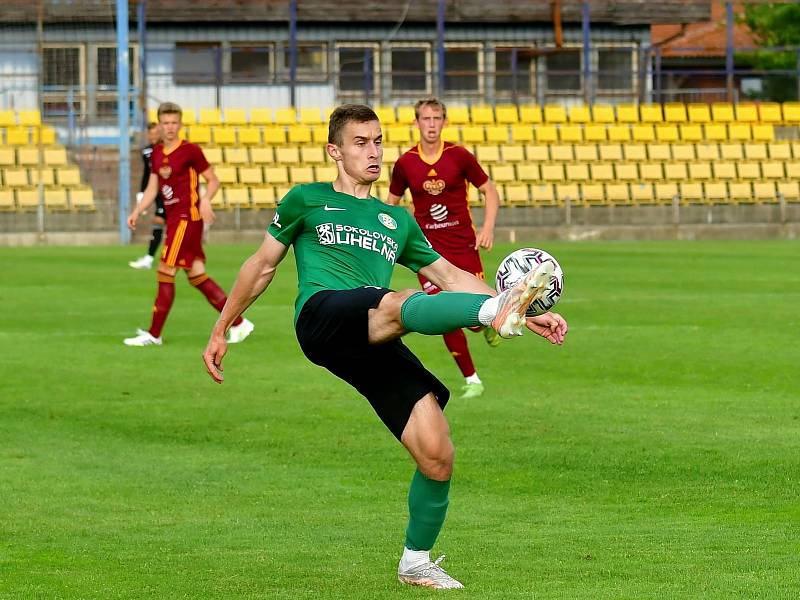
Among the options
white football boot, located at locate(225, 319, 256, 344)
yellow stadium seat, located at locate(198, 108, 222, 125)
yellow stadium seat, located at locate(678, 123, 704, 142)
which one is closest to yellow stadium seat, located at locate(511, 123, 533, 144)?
yellow stadium seat, located at locate(678, 123, 704, 142)

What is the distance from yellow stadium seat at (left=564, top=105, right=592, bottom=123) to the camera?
3931 cm

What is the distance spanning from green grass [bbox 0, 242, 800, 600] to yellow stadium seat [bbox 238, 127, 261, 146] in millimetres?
20150

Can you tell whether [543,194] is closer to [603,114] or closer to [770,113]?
[603,114]

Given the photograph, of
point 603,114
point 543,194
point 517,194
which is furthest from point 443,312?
point 603,114

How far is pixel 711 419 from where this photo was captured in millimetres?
10312

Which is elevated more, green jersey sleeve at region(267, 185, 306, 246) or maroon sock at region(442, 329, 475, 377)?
green jersey sleeve at region(267, 185, 306, 246)

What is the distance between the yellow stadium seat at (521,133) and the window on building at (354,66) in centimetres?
671

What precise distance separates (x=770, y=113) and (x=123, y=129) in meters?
18.2

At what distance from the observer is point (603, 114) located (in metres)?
39.8

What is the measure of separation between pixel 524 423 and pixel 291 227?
14.7 feet

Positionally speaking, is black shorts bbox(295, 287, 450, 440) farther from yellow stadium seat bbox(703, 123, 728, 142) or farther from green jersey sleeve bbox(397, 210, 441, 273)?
yellow stadium seat bbox(703, 123, 728, 142)

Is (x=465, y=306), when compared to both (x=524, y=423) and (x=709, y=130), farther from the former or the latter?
(x=709, y=130)

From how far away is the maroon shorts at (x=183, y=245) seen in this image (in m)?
14.8

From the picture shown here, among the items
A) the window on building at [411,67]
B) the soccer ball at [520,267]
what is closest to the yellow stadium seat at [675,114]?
the window on building at [411,67]
